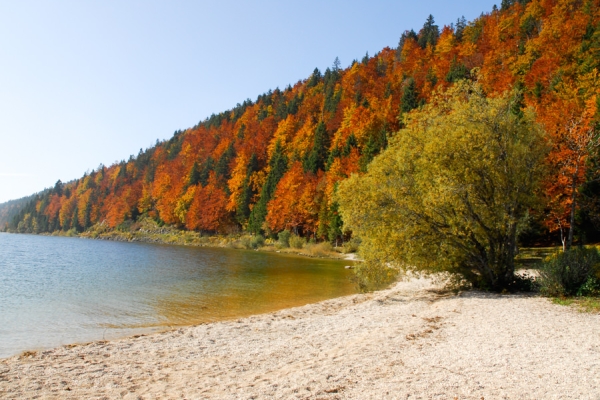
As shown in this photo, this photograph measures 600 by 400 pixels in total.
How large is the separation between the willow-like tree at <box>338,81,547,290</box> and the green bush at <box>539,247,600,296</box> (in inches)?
78.1

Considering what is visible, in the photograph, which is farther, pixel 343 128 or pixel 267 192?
pixel 267 192

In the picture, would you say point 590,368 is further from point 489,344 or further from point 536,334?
point 536,334

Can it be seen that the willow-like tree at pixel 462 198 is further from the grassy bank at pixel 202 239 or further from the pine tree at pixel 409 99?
the pine tree at pixel 409 99

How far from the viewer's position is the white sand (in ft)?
22.1

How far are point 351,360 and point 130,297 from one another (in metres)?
17.1

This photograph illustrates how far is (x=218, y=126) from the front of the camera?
13962 centimetres

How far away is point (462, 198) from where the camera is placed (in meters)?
16.6

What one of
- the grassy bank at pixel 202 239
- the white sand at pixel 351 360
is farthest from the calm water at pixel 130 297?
the grassy bank at pixel 202 239

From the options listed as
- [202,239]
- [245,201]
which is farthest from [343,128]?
[202,239]

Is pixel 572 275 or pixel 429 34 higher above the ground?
pixel 429 34

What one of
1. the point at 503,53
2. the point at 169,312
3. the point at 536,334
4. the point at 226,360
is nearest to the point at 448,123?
the point at 536,334

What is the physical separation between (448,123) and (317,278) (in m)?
16.3

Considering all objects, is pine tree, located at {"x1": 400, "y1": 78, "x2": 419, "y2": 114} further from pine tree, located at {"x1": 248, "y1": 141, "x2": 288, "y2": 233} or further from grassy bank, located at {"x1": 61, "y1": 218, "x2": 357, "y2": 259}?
grassy bank, located at {"x1": 61, "y1": 218, "x2": 357, "y2": 259}

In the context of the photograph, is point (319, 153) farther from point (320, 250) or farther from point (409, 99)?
point (320, 250)
